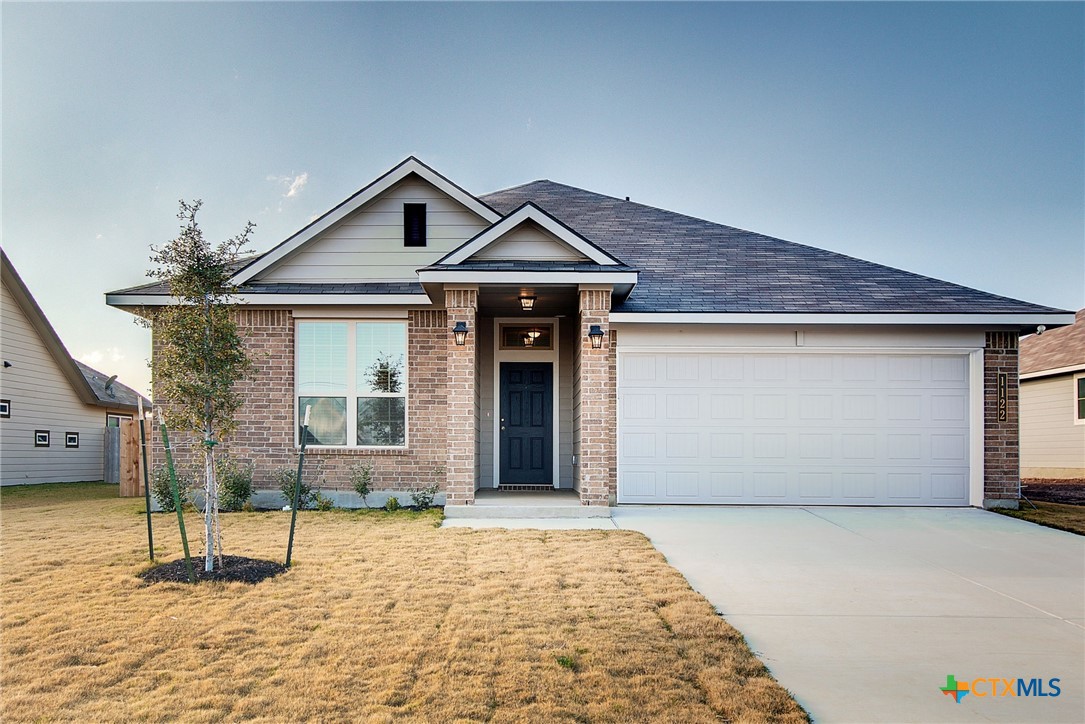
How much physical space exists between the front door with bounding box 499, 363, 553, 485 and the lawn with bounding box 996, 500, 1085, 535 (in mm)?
7138

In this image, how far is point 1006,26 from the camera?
41.9 feet

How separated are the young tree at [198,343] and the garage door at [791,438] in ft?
19.6

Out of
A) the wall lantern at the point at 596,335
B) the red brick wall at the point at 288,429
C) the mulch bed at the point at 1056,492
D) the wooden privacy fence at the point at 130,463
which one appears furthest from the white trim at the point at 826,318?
the wooden privacy fence at the point at 130,463

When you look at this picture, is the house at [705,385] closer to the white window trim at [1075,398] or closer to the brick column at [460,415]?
the brick column at [460,415]

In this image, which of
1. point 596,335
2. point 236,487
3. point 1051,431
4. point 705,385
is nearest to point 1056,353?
point 1051,431

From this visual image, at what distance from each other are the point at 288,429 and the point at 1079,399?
1826cm

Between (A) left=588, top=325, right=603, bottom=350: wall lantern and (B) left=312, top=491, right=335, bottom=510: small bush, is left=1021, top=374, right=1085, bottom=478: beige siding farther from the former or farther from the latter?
(B) left=312, top=491, right=335, bottom=510: small bush

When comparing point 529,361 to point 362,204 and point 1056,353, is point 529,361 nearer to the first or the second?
point 362,204

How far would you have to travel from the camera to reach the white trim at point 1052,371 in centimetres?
1619

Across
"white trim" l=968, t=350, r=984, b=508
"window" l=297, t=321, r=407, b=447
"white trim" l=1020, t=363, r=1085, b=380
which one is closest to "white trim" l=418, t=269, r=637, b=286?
"window" l=297, t=321, r=407, b=447

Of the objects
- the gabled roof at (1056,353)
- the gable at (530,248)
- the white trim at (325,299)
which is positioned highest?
the gable at (530,248)

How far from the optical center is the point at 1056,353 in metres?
17.6

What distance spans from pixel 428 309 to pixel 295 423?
273 centimetres

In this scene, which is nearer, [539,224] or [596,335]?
[596,335]
